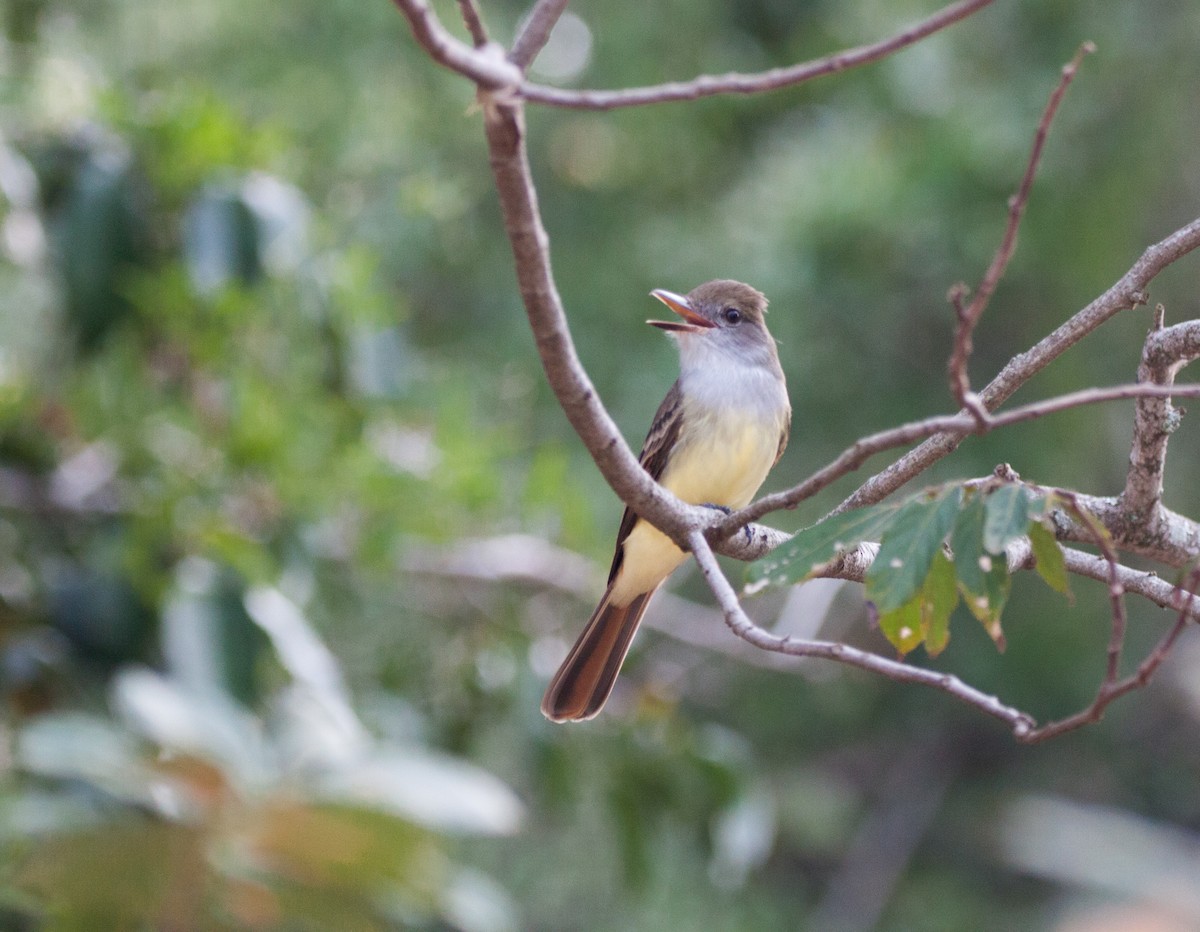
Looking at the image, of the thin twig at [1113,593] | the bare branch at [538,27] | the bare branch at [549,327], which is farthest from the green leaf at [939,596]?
the bare branch at [538,27]

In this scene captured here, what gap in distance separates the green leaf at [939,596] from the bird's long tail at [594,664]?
1246mm

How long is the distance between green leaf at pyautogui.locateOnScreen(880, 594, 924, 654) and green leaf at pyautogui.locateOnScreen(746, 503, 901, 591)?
0.28 ft

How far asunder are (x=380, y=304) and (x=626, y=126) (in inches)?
153

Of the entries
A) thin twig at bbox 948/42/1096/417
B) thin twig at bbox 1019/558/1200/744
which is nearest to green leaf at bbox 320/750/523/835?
thin twig at bbox 1019/558/1200/744

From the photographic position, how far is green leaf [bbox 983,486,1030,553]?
1443 mm

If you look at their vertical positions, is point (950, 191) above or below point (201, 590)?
above

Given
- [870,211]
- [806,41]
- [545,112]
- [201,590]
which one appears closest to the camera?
[201,590]

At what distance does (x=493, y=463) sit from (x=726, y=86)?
2.86 m

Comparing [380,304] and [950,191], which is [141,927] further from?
[950,191]

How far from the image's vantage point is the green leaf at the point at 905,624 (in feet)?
5.09

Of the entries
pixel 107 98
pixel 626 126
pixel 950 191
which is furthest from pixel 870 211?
pixel 107 98

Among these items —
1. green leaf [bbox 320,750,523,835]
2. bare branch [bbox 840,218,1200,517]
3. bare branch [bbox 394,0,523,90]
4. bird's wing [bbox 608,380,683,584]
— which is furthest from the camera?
bird's wing [bbox 608,380,683,584]

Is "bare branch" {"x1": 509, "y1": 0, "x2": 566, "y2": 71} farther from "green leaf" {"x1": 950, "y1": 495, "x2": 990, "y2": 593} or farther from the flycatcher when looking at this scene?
the flycatcher

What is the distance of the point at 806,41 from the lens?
22.1 feet
